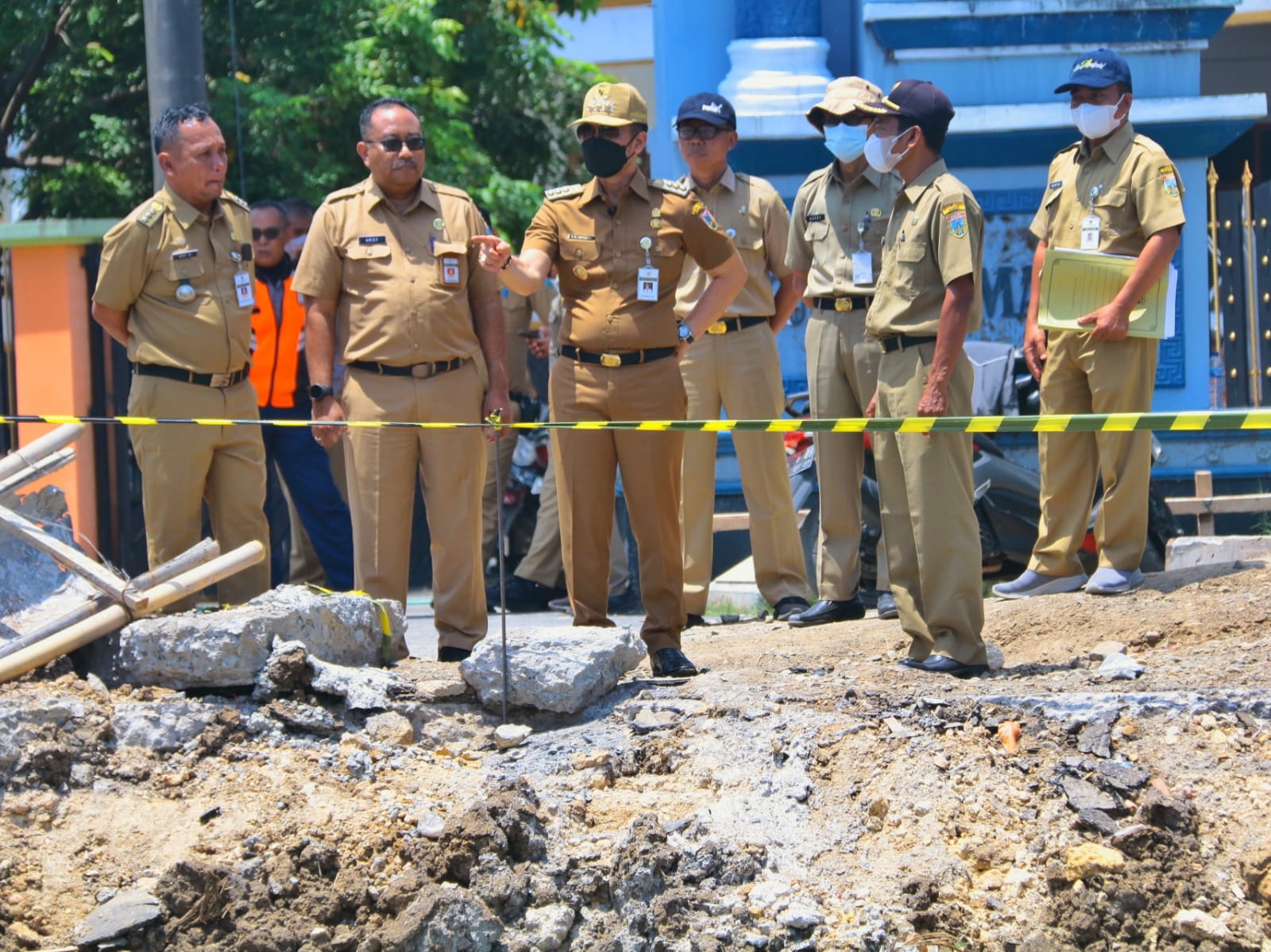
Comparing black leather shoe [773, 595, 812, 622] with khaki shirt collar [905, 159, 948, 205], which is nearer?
khaki shirt collar [905, 159, 948, 205]

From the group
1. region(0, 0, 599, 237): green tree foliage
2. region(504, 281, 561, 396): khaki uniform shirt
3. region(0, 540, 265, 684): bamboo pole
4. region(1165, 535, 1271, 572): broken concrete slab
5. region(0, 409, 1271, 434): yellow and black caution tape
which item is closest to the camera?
region(0, 409, 1271, 434): yellow and black caution tape

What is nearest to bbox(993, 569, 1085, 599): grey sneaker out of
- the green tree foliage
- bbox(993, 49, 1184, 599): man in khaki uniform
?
bbox(993, 49, 1184, 599): man in khaki uniform

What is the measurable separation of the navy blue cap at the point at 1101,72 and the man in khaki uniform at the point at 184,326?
3.29 metres

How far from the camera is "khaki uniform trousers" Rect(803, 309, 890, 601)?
6668mm

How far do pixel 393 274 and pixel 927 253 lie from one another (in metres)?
1.94

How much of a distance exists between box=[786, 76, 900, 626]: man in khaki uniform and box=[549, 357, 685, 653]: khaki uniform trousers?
94 centimetres

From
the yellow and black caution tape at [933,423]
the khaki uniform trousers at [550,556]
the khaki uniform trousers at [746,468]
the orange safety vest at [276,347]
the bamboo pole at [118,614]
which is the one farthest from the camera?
the khaki uniform trousers at [550,556]

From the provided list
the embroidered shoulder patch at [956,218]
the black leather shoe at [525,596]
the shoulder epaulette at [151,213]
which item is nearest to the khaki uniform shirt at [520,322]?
the black leather shoe at [525,596]

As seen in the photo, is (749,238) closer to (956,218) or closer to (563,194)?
(563,194)

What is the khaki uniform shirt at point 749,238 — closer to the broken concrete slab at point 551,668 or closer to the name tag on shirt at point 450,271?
Result: the name tag on shirt at point 450,271

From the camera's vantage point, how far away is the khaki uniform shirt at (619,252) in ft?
19.5

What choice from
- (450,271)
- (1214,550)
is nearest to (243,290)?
(450,271)

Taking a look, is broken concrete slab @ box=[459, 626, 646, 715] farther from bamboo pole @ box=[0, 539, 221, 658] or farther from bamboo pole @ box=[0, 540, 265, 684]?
bamboo pole @ box=[0, 539, 221, 658]

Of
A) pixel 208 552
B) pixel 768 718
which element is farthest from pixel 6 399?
pixel 768 718
